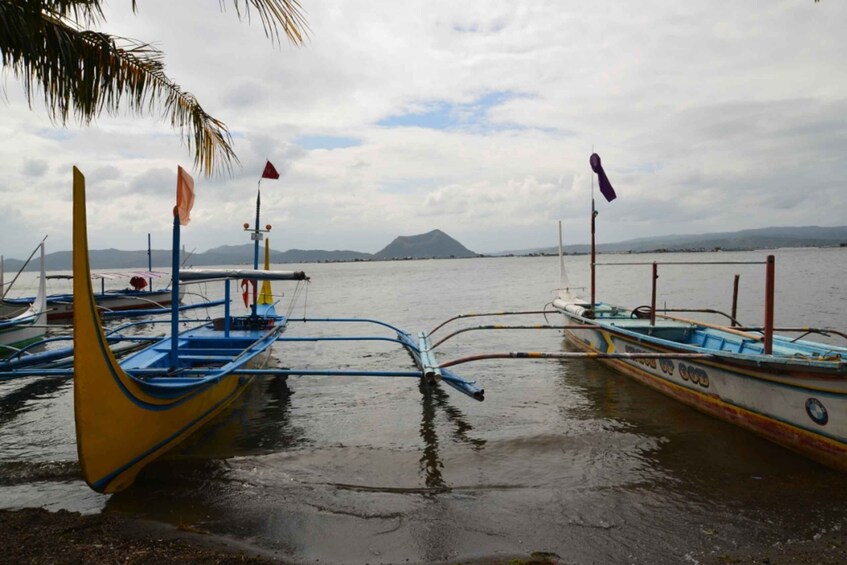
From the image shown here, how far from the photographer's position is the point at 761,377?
688 cm

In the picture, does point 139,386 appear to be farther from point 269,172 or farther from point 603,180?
point 603,180

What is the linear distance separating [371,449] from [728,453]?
476cm

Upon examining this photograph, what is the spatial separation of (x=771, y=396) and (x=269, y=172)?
10067mm

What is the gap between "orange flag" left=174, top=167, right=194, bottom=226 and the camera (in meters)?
6.22

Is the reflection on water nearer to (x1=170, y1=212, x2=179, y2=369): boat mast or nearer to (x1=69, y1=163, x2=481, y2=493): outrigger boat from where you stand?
(x1=69, y1=163, x2=481, y2=493): outrigger boat

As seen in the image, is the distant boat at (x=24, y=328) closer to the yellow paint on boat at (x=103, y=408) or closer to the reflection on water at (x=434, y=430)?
the yellow paint on boat at (x=103, y=408)

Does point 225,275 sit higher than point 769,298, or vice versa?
point 225,275

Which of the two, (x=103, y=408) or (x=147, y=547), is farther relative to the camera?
(x=103, y=408)

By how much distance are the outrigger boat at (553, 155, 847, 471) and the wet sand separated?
169 cm

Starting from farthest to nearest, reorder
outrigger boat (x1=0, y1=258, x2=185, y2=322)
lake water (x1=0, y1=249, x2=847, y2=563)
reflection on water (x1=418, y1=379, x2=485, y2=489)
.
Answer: outrigger boat (x1=0, y1=258, x2=185, y2=322) → reflection on water (x1=418, y1=379, x2=485, y2=489) → lake water (x1=0, y1=249, x2=847, y2=563)

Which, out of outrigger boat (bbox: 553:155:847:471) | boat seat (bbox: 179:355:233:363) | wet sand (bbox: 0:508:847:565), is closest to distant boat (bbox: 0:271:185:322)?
boat seat (bbox: 179:355:233:363)

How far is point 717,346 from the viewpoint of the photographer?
9797mm

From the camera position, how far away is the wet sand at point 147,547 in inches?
165

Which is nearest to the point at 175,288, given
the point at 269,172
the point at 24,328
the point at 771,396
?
the point at 269,172
